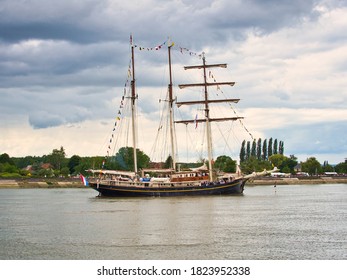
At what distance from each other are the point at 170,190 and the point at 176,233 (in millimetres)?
55539

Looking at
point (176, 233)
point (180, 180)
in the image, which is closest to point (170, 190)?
point (180, 180)

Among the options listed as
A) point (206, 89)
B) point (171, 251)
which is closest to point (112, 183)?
point (206, 89)

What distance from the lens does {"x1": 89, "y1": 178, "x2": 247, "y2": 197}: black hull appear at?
363 feet

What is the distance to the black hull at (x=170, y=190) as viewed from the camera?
11062 centimetres

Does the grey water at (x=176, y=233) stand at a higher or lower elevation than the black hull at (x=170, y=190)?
lower

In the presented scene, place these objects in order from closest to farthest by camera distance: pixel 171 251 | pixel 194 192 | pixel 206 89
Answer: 1. pixel 171 251
2. pixel 194 192
3. pixel 206 89

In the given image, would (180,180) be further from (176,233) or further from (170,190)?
(176,233)

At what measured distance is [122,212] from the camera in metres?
78.6

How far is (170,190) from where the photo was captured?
111625 millimetres

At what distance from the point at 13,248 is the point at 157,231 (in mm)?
13762

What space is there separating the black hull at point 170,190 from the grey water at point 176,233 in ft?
83.0

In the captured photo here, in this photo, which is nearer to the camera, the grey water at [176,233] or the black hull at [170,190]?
the grey water at [176,233]

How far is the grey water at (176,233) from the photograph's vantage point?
149ft
